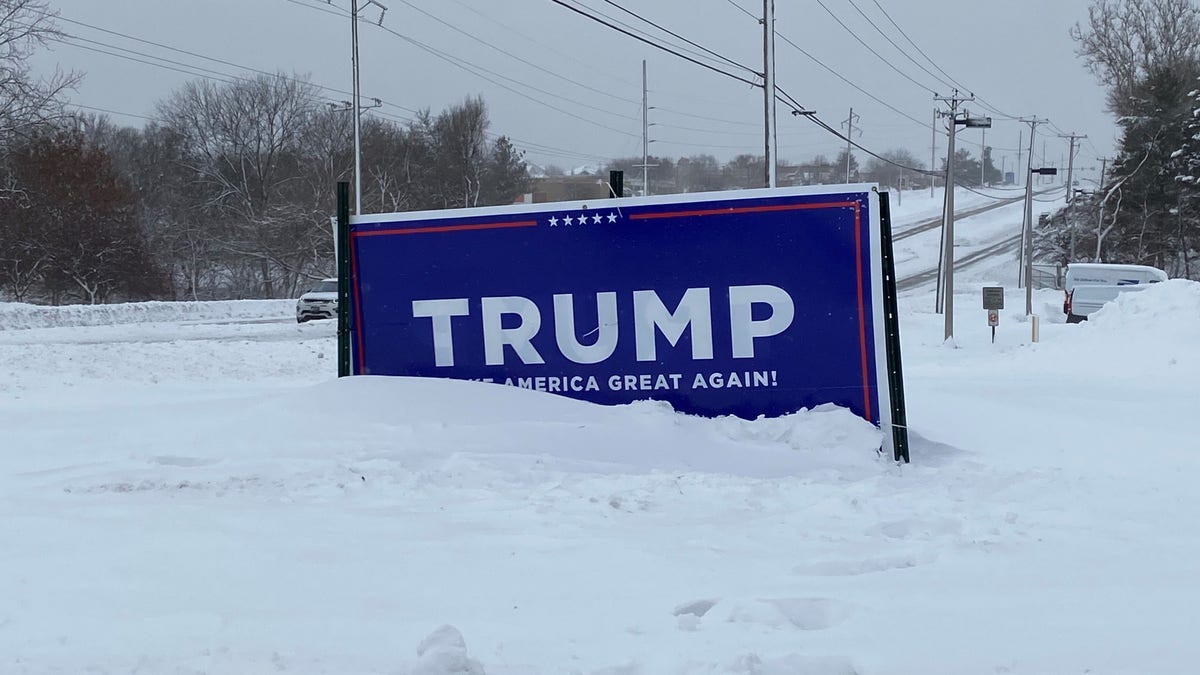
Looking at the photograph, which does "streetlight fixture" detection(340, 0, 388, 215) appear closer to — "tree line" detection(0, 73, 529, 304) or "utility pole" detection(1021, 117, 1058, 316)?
"tree line" detection(0, 73, 529, 304)

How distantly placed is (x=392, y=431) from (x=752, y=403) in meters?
2.61

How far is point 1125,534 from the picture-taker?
5.24m

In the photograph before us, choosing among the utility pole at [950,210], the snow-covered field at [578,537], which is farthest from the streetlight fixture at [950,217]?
the snow-covered field at [578,537]

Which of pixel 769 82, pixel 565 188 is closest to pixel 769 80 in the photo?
pixel 769 82

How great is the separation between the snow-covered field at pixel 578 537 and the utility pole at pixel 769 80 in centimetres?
1924

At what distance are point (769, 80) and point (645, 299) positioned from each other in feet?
75.4

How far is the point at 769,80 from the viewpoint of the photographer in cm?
2933

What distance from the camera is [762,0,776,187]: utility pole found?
28.3 meters

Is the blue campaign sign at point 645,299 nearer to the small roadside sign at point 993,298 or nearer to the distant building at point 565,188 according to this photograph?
the small roadside sign at point 993,298

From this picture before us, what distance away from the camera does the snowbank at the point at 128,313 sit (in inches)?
1186

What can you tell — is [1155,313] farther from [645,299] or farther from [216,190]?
[216,190]

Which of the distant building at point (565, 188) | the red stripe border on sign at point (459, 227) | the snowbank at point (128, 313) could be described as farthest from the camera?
the distant building at point (565, 188)

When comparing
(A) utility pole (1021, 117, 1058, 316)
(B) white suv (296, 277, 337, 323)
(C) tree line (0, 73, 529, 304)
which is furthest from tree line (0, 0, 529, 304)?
(A) utility pole (1021, 117, 1058, 316)

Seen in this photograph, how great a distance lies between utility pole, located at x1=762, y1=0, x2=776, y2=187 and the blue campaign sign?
20.6 meters
